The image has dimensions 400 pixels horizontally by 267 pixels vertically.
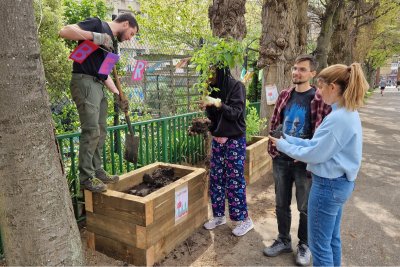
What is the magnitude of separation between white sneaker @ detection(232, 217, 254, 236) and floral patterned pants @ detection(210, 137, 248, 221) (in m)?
0.07

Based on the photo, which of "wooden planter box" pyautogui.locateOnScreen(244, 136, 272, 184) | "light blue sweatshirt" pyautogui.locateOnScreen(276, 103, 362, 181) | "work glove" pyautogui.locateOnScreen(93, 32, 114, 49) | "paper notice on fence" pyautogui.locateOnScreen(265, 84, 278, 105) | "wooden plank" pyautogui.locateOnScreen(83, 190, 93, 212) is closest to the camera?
"light blue sweatshirt" pyautogui.locateOnScreen(276, 103, 362, 181)

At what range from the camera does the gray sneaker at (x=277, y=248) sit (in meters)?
3.34

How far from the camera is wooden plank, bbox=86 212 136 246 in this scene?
2996 millimetres

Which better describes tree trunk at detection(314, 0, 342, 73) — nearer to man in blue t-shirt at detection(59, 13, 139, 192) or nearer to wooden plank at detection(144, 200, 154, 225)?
man in blue t-shirt at detection(59, 13, 139, 192)

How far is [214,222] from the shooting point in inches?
153

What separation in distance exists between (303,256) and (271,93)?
161 inches

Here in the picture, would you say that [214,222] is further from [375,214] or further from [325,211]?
[375,214]

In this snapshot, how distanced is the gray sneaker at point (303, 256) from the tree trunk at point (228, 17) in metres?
3.05

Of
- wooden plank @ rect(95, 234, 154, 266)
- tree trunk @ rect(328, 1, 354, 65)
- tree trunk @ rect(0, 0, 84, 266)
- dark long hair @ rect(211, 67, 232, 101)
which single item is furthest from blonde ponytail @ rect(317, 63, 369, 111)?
tree trunk @ rect(328, 1, 354, 65)

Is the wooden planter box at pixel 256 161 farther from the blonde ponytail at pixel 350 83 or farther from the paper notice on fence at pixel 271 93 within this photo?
the blonde ponytail at pixel 350 83

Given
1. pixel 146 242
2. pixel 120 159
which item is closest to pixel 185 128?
pixel 120 159

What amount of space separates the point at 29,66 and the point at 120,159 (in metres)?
2.32

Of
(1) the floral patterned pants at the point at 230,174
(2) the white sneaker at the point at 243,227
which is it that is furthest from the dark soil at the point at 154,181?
(2) the white sneaker at the point at 243,227

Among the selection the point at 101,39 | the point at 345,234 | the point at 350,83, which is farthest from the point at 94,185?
the point at 345,234
